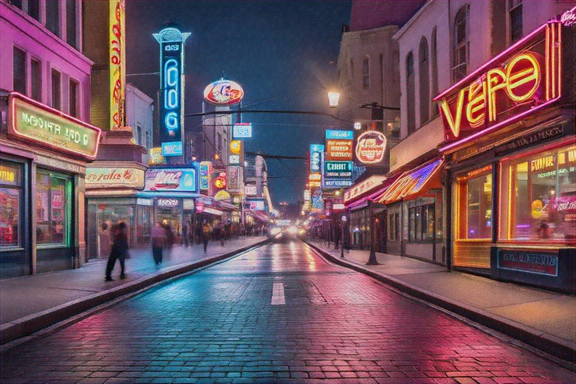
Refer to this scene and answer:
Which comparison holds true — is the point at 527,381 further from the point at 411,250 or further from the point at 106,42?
the point at 106,42

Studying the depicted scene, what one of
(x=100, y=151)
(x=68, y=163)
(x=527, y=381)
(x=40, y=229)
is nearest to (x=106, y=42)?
(x=100, y=151)

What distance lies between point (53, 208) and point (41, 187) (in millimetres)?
962

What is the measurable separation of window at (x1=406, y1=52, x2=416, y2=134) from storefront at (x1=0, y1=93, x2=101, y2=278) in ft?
41.8

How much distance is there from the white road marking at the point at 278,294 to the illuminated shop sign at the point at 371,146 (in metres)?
12.1

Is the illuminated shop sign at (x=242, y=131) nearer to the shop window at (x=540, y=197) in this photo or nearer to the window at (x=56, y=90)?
the window at (x=56, y=90)

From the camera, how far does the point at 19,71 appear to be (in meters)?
15.9

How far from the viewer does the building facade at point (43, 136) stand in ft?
48.4

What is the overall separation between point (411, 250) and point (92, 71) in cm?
1488

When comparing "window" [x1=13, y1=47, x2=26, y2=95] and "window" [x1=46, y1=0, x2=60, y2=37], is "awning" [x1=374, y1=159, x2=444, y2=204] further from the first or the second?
"window" [x1=46, y1=0, x2=60, y2=37]

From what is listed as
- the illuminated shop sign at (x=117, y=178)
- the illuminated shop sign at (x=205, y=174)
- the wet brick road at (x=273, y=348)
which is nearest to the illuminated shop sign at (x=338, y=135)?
the illuminated shop sign at (x=117, y=178)

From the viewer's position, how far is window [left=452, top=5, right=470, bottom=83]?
17.5 m

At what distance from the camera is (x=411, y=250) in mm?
23250

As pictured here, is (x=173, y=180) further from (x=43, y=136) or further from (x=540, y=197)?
(x=540, y=197)

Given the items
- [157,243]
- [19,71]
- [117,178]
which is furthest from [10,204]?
[117,178]
